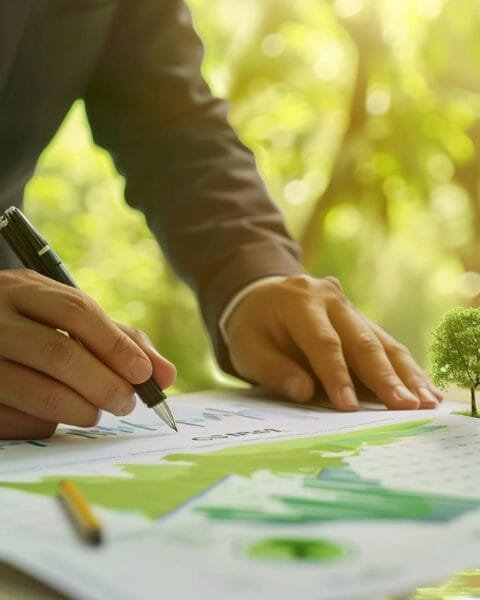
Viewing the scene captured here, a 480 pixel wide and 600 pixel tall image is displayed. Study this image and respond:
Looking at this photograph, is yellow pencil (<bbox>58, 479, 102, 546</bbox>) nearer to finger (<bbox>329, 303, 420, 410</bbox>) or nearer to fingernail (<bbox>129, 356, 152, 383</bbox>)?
fingernail (<bbox>129, 356, 152, 383</bbox>)

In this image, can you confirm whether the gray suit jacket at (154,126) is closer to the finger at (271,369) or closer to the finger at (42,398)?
the finger at (271,369)

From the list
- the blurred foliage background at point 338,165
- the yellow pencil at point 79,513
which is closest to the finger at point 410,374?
the yellow pencil at point 79,513

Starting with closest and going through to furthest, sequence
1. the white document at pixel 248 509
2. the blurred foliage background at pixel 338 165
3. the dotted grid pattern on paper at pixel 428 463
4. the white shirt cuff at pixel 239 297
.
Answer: the white document at pixel 248 509 < the dotted grid pattern on paper at pixel 428 463 < the white shirt cuff at pixel 239 297 < the blurred foliage background at pixel 338 165

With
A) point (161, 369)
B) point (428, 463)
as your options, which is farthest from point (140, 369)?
point (428, 463)

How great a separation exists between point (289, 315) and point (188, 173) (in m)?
0.25

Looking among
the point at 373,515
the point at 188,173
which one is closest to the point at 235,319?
the point at 188,173

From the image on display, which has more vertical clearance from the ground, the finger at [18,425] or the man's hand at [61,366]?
the man's hand at [61,366]

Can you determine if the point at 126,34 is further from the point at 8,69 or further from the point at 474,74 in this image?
the point at 474,74

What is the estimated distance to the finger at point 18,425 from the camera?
1.76 ft

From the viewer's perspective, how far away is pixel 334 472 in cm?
43

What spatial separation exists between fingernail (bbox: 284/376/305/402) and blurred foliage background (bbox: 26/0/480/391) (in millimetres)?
1040

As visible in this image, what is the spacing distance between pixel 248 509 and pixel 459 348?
1.03ft

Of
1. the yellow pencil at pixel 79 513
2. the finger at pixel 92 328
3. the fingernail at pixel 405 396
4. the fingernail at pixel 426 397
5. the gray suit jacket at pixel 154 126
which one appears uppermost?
the gray suit jacket at pixel 154 126

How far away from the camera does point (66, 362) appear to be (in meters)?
0.53
